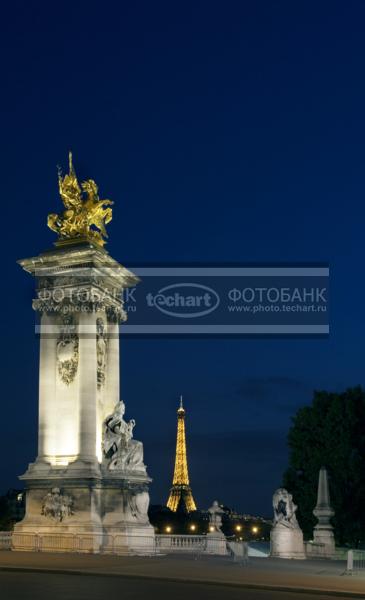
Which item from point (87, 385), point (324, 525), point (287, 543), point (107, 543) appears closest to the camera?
point (287, 543)

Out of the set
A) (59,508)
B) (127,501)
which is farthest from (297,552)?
(59,508)

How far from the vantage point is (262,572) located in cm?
2761

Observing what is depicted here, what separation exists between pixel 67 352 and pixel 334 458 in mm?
15904

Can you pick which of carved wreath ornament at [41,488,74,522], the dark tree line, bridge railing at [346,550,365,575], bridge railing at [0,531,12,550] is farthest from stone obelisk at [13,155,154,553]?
the dark tree line

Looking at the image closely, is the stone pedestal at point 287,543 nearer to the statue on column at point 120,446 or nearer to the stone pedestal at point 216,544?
the stone pedestal at point 216,544

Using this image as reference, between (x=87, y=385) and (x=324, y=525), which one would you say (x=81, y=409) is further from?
(x=324, y=525)

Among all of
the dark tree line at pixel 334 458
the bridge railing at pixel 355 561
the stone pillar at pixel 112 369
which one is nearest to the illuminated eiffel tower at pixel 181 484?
the dark tree line at pixel 334 458

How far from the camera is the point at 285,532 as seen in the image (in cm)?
3853

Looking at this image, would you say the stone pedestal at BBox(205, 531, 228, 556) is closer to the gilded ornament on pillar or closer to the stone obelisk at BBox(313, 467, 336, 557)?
the stone obelisk at BBox(313, 467, 336, 557)

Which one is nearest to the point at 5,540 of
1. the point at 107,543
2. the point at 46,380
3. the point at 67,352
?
the point at 107,543

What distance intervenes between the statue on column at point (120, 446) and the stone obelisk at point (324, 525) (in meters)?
8.35

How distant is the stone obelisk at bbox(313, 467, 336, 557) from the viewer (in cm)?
4047

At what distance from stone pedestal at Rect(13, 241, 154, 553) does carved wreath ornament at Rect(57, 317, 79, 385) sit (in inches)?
1.8

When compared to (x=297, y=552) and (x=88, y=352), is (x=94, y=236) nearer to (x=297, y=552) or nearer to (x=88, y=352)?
(x=88, y=352)
